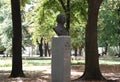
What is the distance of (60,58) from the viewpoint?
13086mm

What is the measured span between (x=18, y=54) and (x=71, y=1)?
14511mm

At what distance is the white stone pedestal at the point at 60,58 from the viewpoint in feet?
42.9

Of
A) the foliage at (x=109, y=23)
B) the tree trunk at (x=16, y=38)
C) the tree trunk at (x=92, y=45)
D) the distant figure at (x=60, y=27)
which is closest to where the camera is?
the distant figure at (x=60, y=27)

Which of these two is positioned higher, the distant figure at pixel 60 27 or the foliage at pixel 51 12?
the foliage at pixel 51 12

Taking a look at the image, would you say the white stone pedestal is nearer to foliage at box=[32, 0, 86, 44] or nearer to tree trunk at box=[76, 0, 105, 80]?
tree trunk at box=[76, 0, 105, 80]

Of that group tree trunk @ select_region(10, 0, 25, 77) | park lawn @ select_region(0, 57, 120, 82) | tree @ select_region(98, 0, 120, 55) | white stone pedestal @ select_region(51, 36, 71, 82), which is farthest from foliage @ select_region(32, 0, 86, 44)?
white stone pedestal @ select_region(51, 36, 71, 82)

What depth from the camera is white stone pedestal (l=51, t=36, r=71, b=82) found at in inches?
514

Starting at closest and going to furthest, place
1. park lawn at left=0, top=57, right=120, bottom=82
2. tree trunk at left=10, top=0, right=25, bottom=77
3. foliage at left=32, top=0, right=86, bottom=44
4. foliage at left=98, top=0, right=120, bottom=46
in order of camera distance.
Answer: park lawn at left=0, top=57, right=120, bottom=82 → tree trunk at left=10, top=0, right=25, bottom=77 → foliage at left=32, top=0, right=86, bottom=44 → foliage at left=98, top=0, right=120, bottom=46

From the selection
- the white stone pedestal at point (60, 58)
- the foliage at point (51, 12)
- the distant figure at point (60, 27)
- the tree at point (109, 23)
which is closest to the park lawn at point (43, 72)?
the foliage at point (51, 12)

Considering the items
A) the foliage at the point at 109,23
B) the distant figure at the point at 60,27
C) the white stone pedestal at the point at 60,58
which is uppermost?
the foliage at the point at 109,23

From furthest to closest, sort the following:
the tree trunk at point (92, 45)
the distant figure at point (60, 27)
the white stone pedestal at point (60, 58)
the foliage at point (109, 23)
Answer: the foliage at point (109, 23) → the tree trunk at point (92, 45) → the distant figure at point (60, 27) → the white stone pedestal at point (60, 58)

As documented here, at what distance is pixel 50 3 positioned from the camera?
→ 33562 millimetres

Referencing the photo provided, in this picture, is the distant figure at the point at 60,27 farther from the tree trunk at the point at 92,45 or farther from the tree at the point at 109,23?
the tree at the point at 109,23

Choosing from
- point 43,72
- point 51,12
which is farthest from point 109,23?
point 43,72
